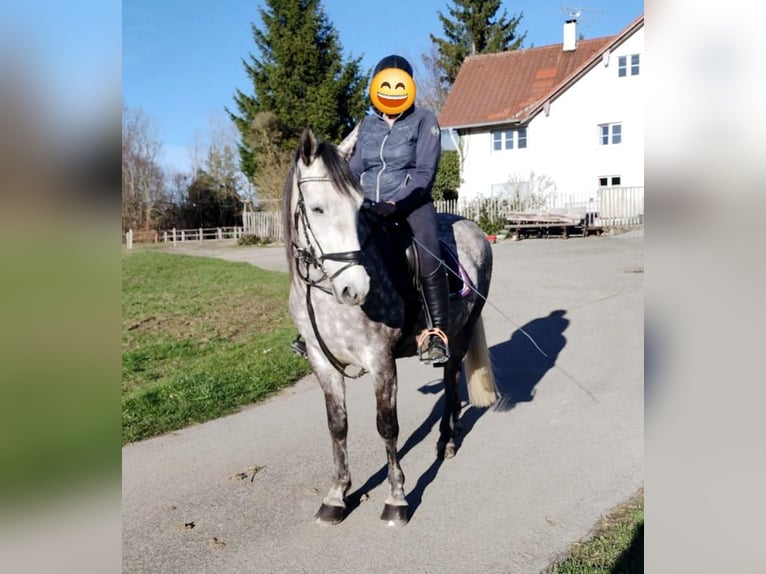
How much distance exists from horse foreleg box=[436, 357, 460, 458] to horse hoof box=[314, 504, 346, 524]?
130 cm

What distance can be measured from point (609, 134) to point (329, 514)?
95.2ft

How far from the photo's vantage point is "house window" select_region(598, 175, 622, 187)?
28906 millimetres

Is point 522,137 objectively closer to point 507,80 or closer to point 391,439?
point 507,80

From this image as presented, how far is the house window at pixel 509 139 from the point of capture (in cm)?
3112

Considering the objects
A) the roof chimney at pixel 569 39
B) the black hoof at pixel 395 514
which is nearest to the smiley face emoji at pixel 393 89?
the black hoof at pixel 395 514

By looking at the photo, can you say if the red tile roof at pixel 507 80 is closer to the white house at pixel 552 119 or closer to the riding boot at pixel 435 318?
the white house at pixel 552 119

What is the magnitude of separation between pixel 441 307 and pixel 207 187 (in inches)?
1473

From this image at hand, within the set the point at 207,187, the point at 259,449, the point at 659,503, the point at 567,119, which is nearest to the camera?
the point at 659,503

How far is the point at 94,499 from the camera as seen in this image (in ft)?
3.29

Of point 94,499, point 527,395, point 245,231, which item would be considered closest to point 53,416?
point 94,499

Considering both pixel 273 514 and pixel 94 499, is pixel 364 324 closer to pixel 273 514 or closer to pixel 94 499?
pixel 273 514

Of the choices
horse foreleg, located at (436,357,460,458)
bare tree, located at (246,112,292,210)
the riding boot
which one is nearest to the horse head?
the riding boot

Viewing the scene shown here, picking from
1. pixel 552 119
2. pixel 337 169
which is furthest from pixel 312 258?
pixel 552 119

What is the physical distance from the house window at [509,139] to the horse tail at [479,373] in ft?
90.0
